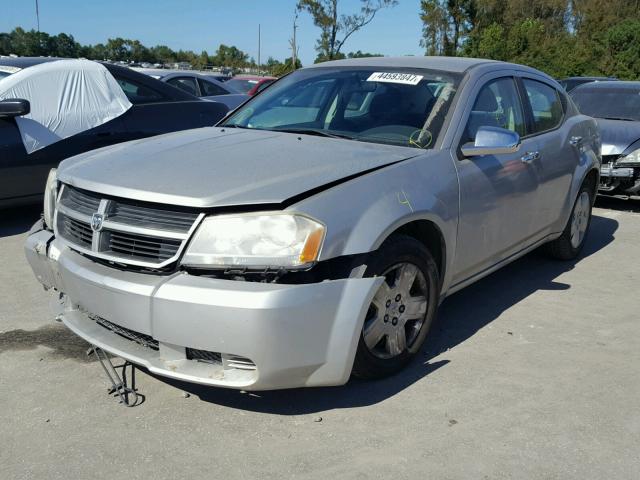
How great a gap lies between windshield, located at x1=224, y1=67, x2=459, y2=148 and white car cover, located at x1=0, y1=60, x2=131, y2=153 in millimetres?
2380

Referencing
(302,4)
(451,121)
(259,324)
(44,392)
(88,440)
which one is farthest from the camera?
(302,4)

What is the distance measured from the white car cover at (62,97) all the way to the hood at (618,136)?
17.9 feet

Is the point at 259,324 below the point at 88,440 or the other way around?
the other way around

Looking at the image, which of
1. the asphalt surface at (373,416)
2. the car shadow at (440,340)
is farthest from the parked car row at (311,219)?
the asphalt surface at (373,416)

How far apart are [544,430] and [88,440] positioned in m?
2.02

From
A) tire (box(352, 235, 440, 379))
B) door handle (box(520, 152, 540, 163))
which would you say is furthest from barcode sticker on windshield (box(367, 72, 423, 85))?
tire (box(352, 235, 440, 379))

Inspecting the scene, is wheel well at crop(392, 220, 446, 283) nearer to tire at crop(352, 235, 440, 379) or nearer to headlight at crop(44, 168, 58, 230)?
tire at crop(352, 235, 440, 379)

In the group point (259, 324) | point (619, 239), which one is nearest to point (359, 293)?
point (259, 324)

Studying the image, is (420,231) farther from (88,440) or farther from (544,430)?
(88,440)

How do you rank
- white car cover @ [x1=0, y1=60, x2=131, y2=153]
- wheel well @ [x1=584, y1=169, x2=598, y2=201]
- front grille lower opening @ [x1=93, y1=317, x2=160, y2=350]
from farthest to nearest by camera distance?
white car cover @ [x1=0, y1=60, x2=131, y2=153], wheel well @ [x1=584, y1=169, x2=598, y2=201], front grille lower opening @ [x1=93, y1=317, x2=160, y2=350]

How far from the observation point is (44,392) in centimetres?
332

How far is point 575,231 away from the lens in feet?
18.6

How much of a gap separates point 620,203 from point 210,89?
6554 mm

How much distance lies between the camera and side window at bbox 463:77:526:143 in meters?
4.03
